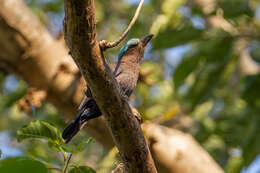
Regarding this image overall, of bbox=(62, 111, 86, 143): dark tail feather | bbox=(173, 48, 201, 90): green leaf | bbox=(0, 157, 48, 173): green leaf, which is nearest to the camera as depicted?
bbox=(0, 157, 48, 173): green leaf

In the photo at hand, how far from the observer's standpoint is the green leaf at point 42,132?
1.83 meters

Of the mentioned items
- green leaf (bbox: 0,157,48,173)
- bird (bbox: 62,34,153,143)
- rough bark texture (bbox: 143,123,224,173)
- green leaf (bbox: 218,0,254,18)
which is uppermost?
green leaf (bbox: 218,0,254,18)

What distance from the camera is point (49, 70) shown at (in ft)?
10.3

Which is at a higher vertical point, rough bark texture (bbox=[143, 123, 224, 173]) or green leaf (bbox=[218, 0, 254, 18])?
green leaf (bbox=[218, 0, 254, 18])

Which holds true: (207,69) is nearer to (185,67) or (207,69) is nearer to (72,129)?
(185,67)

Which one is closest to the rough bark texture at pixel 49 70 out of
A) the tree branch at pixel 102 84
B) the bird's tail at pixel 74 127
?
the bird's tail at pixel 74 127

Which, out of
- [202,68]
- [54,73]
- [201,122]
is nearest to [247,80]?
[202,68]

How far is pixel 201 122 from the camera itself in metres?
4.69

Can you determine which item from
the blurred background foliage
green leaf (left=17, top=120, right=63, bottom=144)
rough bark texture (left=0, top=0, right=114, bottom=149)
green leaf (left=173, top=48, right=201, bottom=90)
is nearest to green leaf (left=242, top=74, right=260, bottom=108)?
the blurred background foliage

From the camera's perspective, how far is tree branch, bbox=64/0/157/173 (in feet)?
4.75

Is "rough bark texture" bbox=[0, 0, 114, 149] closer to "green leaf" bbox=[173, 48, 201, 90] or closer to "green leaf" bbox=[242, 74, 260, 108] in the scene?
"green leaf" bbox=[173, 48, 201, 90]

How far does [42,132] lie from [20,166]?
31cm

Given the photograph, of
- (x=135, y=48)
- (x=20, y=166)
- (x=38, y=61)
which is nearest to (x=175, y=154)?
(x=135, y=48)

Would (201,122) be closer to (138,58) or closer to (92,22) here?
(138,58)
